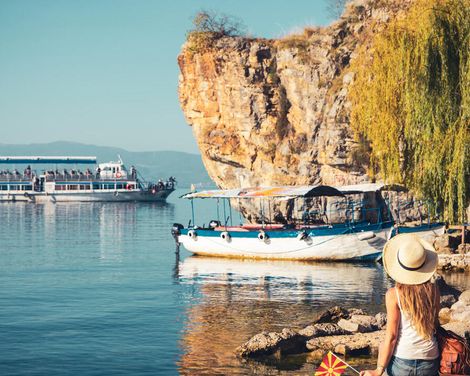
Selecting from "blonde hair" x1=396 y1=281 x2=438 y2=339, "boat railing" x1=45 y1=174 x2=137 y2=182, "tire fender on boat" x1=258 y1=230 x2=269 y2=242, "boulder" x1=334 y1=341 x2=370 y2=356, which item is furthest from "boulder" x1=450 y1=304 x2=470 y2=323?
"boat railing" x1=45 y1=174 x2=137 y2=182

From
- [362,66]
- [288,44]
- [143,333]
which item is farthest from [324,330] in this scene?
[288,44]

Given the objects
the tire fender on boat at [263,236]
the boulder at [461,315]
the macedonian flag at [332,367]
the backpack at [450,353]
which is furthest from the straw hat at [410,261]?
the tire fender on boat at [263,236]

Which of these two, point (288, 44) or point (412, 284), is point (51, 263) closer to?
point (288, 44)

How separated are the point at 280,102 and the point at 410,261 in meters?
46.4

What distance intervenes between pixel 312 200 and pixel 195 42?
15687 millimetres

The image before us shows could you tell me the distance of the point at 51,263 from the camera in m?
39.2

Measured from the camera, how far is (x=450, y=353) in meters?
8.37

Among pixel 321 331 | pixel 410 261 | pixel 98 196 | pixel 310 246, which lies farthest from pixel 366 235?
pixel 98 196

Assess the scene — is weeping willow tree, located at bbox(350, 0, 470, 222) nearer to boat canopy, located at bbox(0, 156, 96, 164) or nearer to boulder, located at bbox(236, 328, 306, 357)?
boulder, located at bbox(236, 328, 306, 357)

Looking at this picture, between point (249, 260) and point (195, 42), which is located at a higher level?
point (195, 42)

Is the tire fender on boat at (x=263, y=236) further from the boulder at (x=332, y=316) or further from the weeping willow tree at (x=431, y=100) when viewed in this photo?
the boulder at (x=332, y=316)

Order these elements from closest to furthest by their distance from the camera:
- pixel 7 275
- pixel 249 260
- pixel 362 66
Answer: pixel 362 66
pixel 7 275
pixel 249 260

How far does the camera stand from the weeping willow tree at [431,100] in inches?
1017

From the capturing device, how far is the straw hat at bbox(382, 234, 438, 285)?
7992 mm
